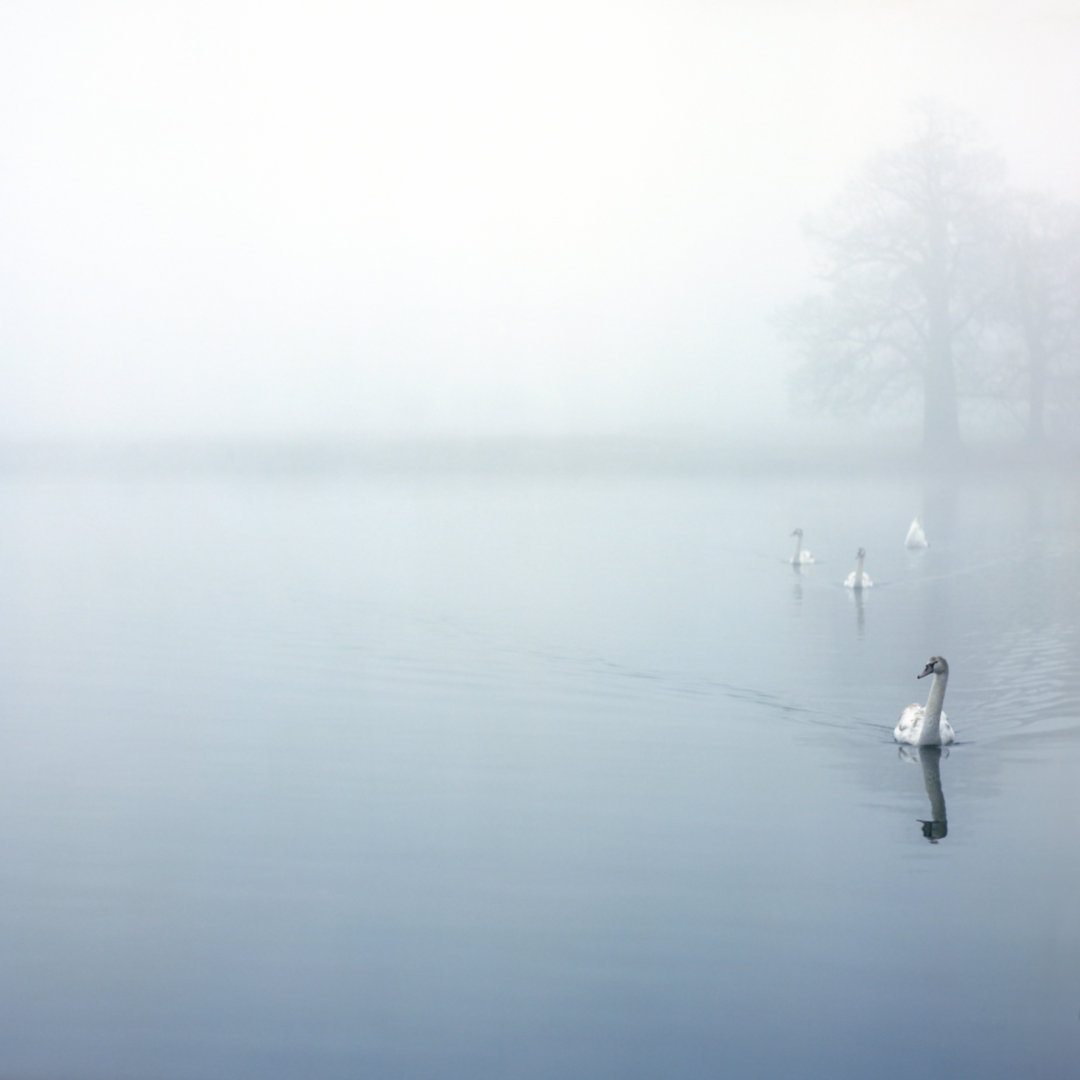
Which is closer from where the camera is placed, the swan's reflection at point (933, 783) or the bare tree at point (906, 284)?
the swan's reflection at point (933, 783)

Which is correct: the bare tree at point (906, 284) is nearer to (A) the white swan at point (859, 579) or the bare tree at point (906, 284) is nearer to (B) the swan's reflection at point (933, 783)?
(A) the white swan at point (859, 579)

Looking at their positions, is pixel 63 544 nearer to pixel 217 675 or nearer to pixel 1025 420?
pixel 217 675

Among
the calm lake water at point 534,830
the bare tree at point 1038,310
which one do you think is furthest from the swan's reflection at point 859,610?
the bare tree at point 1038,310

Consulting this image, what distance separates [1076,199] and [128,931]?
17331 mm

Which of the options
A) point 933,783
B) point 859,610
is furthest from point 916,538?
point 933,783

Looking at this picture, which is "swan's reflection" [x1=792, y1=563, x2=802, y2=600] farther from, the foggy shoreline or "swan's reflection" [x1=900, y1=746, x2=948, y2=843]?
the foggy shoreline

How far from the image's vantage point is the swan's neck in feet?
16.8

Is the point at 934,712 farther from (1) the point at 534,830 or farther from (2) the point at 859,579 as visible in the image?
(2) the point at 859,579

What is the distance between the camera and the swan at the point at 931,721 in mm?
5129

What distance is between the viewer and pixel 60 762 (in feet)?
17.0

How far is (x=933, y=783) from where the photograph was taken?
474 centimetres

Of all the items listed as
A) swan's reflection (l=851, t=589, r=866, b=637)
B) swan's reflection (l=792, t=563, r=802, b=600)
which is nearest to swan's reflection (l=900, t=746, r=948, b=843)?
swan's reflection (l=851, t=589, r=866, b=637)

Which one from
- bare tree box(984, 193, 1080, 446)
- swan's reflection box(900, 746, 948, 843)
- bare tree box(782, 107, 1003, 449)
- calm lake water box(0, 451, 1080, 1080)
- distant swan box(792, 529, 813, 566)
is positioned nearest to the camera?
calm lake water box(0, 451, 1080, 1080)

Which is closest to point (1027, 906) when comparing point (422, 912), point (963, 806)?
point (963, 806)
